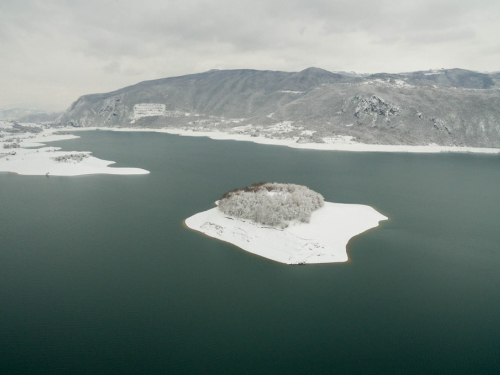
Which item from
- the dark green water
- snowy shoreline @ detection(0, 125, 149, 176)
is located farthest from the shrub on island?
snowy shoreline @ detection(0, 125, 149, 176)

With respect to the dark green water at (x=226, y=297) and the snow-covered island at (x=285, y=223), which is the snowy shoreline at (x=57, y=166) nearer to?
A: the dark green water at (x=226, y=297)

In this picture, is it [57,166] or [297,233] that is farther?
[57,166]

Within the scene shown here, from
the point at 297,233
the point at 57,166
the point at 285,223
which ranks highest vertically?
the point at 57,166

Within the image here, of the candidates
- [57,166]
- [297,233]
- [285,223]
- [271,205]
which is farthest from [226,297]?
[57,166]

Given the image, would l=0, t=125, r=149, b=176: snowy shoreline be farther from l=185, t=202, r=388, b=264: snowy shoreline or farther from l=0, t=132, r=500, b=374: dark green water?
l=185, t=202, r=388, b=264: snowy shoreline

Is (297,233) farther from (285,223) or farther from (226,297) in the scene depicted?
(226,297)

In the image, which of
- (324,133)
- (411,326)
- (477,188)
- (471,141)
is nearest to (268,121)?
(324,133)

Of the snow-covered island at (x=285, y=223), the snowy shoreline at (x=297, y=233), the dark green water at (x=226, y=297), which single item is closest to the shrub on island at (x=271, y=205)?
the snow-covered island at (x=285, y=223)
